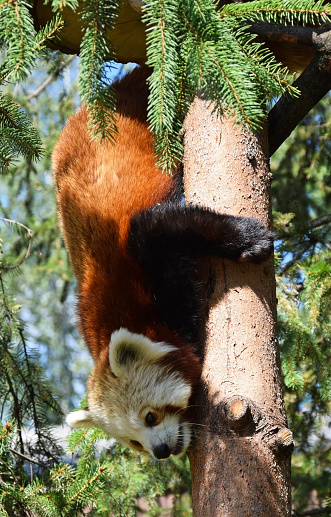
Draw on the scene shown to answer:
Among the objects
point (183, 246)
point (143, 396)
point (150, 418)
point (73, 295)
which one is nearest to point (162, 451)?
point (150, 418)

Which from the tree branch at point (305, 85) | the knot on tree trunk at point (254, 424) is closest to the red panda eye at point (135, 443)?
the knot on tree trunk at point (254, 424)

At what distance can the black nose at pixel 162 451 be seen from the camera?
268cm

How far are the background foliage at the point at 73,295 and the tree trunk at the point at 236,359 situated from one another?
0.43 metres

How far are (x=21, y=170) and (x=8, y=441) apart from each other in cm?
342

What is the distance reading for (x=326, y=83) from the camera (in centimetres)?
237

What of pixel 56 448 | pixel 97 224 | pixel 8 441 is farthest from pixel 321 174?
pixel 8 441

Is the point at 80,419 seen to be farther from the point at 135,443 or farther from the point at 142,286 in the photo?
the point at 142,286

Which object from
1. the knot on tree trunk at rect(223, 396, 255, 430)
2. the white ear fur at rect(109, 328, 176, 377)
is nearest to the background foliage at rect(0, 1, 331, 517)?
the white ear fur at rect(109, 328, 176, 377)

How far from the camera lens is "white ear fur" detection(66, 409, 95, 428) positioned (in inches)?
115

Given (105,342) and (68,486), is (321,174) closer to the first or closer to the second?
(105,342)

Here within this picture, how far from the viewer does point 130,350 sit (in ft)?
8.61

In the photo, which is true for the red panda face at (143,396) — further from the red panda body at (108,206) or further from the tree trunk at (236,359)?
the tree trunk at (236,359)

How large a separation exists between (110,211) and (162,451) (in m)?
1.26

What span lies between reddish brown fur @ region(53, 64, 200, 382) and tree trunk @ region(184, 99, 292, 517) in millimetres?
342
